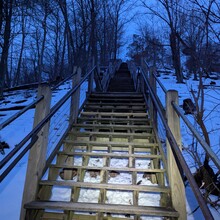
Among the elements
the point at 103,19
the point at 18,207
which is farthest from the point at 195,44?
the point at 103,19

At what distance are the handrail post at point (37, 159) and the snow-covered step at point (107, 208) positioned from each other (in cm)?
15

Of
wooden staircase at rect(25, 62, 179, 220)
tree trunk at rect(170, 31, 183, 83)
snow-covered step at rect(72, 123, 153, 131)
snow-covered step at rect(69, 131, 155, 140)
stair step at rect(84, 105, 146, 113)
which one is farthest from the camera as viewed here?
tree trunk at rect(170, 31, 183, 83)

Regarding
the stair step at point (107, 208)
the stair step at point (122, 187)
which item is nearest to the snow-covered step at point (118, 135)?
the stair step at point (122, 187)

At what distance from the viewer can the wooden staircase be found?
2404 millimetres

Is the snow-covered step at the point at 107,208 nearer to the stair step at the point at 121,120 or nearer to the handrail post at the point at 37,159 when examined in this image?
the handrail post at the point at 37,159

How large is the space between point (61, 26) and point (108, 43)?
4.70 metres

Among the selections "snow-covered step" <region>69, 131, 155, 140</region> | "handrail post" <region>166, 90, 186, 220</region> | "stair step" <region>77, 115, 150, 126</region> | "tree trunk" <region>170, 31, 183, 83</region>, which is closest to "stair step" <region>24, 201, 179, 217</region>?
"handrail post" <region>166, 90, 186, 220</region>

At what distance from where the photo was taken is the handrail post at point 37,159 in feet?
8.38

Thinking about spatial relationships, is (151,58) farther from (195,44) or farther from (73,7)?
(195,44)

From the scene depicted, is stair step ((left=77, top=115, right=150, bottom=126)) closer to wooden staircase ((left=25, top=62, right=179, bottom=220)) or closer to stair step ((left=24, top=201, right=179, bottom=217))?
wooden staircase ((left=25, top=62, right=179, bottom=220))

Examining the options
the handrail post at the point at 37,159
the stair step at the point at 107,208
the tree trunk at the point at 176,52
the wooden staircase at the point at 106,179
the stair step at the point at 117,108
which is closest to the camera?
the stair step at the point at 107,208

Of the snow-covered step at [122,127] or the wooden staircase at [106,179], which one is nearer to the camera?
the wooden staircase at [106,179]

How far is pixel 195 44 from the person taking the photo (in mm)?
4914

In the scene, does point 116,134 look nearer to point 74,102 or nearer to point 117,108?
point 74,102
